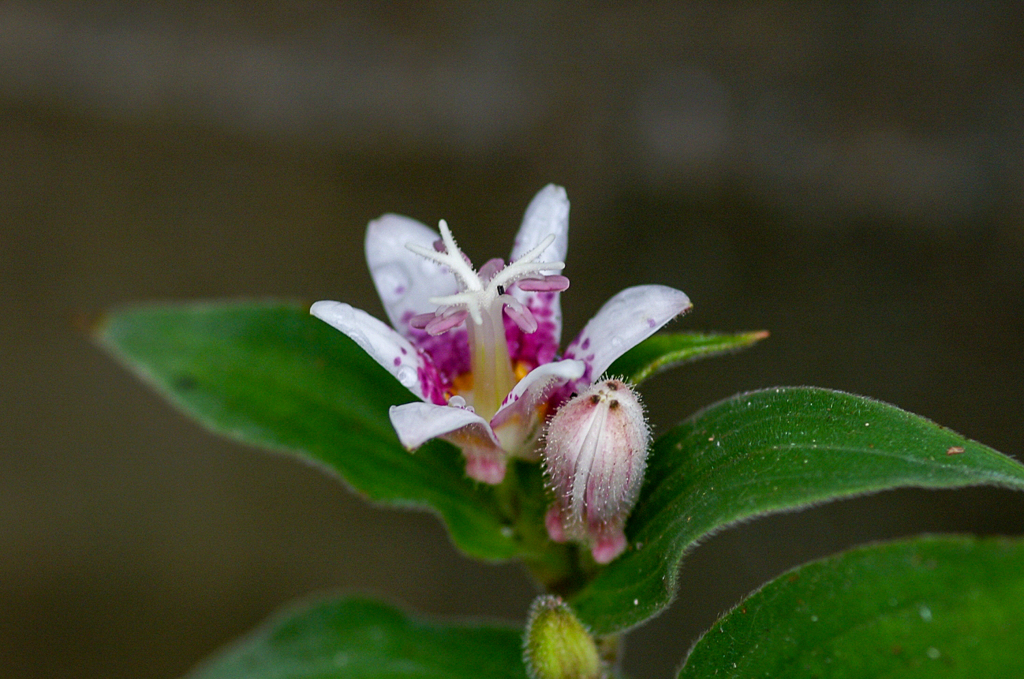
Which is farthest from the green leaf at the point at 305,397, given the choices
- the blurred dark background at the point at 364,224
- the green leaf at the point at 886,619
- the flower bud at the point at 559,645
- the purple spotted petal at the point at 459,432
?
the blurred dark background at the point at 364,224

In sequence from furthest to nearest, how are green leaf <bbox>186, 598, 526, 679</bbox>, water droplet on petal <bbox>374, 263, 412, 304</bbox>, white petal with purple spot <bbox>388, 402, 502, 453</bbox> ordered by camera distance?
green leaf <bbox>186, 598, 526, 679</bbox>
water droplet on petal <bbox>374, 263, 412, 304</bbox>
white petal with purple spot <bbox>388, 402, 502, 453</bbox>

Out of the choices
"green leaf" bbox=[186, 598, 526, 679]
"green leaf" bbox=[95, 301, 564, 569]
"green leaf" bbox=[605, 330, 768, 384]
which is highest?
"green leaf" bbox=[605, 330, 768, 384]

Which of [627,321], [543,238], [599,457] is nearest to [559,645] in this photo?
[599,457]

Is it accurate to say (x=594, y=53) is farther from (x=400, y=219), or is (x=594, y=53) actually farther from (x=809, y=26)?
(x=400, y=219)

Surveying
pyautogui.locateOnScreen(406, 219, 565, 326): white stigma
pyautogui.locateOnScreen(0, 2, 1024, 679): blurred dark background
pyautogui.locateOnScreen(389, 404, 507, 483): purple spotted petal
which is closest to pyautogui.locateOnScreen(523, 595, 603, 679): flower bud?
pyautogui.locateOnScreen(389, 404, 507, 483): purple spotted petal

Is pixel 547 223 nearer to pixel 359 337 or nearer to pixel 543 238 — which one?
pixel 543 238

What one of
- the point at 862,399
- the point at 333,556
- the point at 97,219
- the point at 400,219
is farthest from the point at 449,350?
the point at 97,219

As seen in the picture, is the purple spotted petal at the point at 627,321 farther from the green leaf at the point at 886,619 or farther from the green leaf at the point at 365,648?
the green leaf at the point at 365,648

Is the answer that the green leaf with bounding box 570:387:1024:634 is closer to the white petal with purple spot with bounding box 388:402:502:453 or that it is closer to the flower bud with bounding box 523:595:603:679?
the flower bud with bounding box 523:595:603:679
